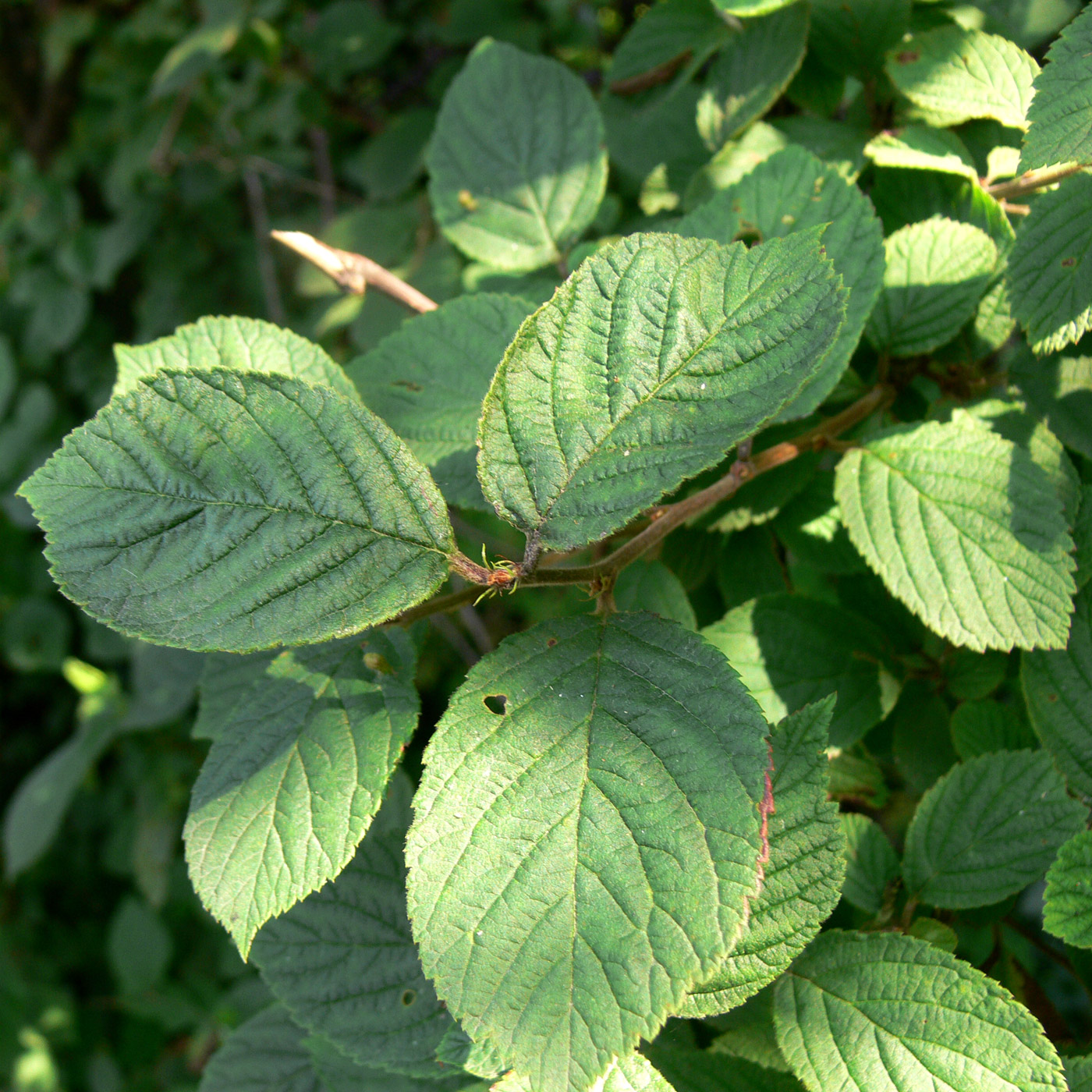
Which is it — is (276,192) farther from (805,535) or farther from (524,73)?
(805,535)

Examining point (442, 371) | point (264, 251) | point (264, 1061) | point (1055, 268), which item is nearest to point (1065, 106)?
point (1055, 268)

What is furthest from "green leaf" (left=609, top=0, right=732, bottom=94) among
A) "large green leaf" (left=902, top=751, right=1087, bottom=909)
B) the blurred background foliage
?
"large green leaf" (left=902, top=751, right=1087, bottom=909)

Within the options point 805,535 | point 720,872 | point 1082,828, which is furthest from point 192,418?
point 1082,828

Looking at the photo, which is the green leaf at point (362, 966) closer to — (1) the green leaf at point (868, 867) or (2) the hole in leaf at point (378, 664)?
(2) the hole in leaf at point (378, 664)

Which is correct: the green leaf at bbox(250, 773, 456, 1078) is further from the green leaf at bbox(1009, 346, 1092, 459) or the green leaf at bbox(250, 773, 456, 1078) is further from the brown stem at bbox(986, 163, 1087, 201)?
the brown stem at bbox(986, 163, 1087, 201)

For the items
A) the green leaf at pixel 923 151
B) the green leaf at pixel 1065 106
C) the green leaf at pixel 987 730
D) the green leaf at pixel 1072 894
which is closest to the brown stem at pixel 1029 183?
the green leaf at pixel 923 151

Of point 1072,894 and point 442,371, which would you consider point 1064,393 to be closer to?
point 1072,894
